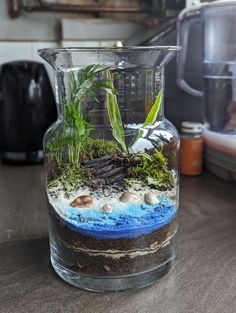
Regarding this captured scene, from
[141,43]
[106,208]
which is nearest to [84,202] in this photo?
[106,208]

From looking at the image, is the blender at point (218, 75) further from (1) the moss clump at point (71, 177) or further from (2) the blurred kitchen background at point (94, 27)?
(1) the moss clump at point (71, 177)

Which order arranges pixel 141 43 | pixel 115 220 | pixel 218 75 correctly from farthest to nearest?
1. pixel 141 43
2. pixel 218 75
3. pixel 115 220

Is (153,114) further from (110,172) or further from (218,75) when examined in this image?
(218,75)

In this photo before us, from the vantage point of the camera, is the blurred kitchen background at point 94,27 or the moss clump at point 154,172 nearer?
the moss clump at point 154,172

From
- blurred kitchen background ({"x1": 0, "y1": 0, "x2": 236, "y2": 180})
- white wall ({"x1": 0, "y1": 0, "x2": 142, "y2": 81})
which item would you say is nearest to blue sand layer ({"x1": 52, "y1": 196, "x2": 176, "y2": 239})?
blurred kitchen background ({"x1": 0, "y1": 0, "x2": 236, "y2": 180})

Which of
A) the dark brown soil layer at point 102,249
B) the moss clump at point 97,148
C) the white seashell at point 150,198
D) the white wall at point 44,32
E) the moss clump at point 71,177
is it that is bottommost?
the dark brown soil layer at point 102,249

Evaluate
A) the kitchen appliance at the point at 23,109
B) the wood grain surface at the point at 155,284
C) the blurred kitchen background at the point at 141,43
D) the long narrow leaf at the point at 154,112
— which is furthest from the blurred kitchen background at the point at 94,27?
the long narrow leaf at the point at 154,112

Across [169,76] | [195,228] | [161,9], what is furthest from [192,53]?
[195,228]
